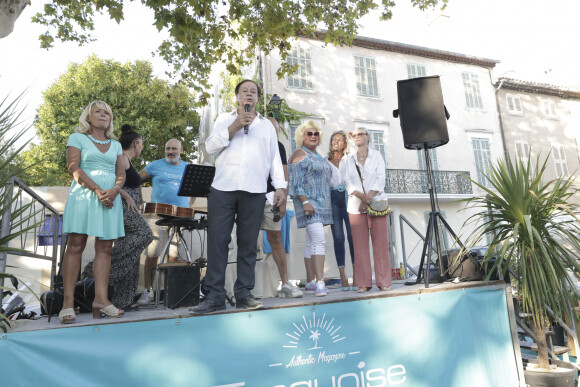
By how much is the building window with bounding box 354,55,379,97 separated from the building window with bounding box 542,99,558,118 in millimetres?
9543

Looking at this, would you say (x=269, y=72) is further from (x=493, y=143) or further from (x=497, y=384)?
→ (x=497, y=384)

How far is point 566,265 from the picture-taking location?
4.10 m

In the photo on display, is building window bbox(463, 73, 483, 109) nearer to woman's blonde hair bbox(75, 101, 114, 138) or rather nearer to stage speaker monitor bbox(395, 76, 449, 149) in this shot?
stage speaker monitor bbox(395, 76, 449, 149)

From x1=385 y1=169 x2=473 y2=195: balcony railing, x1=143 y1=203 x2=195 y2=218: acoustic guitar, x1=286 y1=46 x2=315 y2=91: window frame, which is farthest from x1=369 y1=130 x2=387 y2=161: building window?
x1=143 y1=203 x2=195 y2=218: acoustic guitar

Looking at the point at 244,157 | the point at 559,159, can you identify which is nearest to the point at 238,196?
the point at 244,157

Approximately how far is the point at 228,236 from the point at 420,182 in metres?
15.3

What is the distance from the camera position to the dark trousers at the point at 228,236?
312 centimetres

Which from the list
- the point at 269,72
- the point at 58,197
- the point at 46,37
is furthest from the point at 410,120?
the point at 269,72

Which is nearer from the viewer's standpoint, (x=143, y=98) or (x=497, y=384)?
(x=497, y=384)

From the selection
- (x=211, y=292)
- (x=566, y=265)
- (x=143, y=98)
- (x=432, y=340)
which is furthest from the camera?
(x=143, y=98)

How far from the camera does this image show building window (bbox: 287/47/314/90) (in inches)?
617

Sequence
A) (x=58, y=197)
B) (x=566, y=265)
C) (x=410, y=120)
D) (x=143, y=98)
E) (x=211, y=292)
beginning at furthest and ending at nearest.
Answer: (x=143, y=98) → (x=58, y=197) → (x=410, y=120) → (x=566, y=265) → (x=211, y=292)

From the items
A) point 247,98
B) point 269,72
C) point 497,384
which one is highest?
point 269,72

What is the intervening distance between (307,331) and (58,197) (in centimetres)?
928
